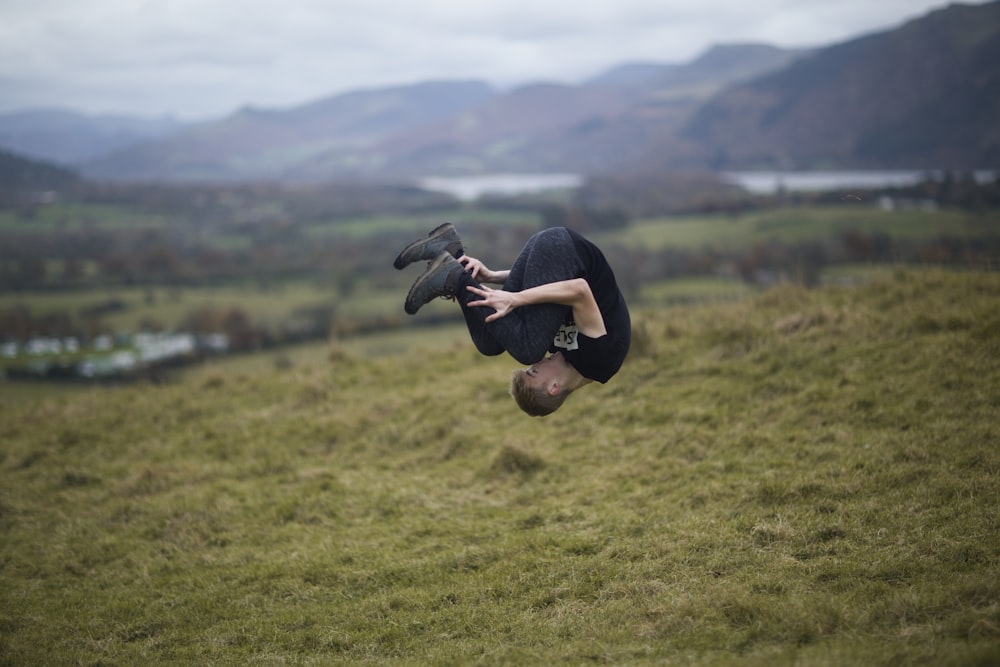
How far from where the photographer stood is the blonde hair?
6.18 meters

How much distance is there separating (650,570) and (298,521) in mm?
4674

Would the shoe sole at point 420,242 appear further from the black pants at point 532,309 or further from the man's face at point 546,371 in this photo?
the man's face at point 546,371

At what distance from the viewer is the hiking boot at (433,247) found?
Answer: 20.4ft

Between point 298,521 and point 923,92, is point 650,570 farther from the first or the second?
point 923,92

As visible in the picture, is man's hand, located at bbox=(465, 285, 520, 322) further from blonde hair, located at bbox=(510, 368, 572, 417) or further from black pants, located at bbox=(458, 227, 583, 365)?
blonde hair, located at bbox=(510, 368, 572, 417)

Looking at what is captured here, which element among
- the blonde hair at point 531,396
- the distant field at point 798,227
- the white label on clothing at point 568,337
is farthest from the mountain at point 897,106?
the blonde hair at point 531,396

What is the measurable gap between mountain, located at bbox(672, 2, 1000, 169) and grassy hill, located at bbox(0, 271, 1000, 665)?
67.9 meters

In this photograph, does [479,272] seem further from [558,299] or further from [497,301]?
[558,299]

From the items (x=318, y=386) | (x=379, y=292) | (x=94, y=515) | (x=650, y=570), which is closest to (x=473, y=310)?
(x=650, y=570)

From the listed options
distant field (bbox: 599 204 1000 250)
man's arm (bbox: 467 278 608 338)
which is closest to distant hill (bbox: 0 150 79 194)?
distant field (bbox: 599 204 1000 250)

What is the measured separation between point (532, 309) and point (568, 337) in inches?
20.5

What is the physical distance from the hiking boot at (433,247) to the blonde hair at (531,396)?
138cm

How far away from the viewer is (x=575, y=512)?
24.6ft

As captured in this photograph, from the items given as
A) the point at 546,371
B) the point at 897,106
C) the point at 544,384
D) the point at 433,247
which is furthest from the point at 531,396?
the point at 897,106
